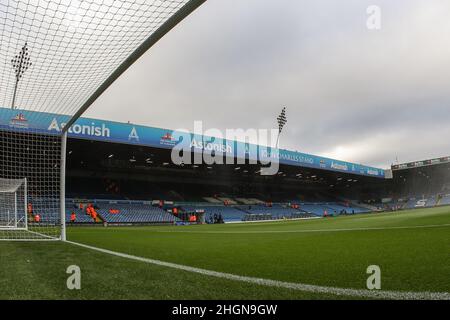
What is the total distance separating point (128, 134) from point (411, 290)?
891 inches

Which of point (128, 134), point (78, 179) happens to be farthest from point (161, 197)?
point (128, 134)

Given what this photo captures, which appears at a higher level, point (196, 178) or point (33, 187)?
point (196, 178)

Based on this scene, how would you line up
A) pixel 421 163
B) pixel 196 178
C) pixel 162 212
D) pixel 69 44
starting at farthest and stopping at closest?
pixel 421 163 < pixel 196 178 < pixel 162 212 < pixel 69 44

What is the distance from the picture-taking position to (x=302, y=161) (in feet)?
115

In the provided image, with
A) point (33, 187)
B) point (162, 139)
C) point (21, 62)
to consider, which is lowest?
point (33, 187)

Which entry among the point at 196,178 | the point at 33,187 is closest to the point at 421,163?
the point at 196,178

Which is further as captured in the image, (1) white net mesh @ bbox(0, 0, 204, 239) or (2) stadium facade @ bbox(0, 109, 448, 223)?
(2) stadium facade @ bbox(0, 109, 448, 223)

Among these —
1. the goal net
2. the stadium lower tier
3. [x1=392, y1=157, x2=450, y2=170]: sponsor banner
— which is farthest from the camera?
[x1=392, y1=157, x2=450, y2=170]: sponsor banner

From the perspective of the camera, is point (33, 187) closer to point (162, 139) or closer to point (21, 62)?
point (21, 62)

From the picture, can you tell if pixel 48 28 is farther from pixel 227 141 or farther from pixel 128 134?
pixel 227 141

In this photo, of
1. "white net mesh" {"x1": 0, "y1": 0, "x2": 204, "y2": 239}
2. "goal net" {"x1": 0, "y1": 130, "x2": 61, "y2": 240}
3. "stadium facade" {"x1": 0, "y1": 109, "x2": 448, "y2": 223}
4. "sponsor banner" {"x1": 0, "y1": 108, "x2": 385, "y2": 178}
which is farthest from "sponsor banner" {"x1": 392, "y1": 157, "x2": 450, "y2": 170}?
"white net mesh" {"x1": 0, "y1": 0, "x2": 204, "y2": 239}

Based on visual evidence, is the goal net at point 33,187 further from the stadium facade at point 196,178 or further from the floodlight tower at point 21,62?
the floodlight tower at point 21,62

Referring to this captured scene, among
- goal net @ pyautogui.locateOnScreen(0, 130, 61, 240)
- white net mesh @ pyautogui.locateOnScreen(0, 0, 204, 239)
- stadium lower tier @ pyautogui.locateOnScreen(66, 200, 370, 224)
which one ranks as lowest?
stadium lower tier @ pyautogui.locateOnScreen(66, 200, 370, 224)

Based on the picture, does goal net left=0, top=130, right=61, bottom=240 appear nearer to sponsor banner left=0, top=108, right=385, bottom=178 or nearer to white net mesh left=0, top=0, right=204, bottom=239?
white net mesh left=0, top=0, right=204, bottom=239
